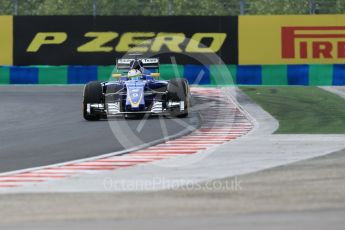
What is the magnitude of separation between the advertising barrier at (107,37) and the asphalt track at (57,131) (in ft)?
20.7

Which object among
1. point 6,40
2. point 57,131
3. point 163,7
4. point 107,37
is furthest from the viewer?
point 163,7

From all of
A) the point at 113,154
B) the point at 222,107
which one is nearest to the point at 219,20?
the point at 222,107

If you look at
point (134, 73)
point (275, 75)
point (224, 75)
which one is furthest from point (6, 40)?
point (134, 73)

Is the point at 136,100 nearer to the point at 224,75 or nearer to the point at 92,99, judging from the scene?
the point at 92,99

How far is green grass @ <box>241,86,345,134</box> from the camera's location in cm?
1742

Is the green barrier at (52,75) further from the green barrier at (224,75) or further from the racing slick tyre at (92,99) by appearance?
the racing slick tyre at (92,99)

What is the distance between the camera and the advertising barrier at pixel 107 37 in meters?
31.8

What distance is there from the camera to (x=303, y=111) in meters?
21.1

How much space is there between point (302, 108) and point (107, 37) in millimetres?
11624

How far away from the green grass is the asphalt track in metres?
1.90

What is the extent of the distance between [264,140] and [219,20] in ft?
56.4

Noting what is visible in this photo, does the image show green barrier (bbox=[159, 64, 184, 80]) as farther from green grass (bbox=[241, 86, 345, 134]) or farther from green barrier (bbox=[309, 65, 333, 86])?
green barrier (bbox=[309, 65, 333, 86])

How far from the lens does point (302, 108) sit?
21906 mm

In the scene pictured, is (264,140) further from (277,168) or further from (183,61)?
(183,61)
